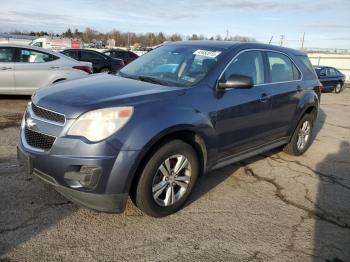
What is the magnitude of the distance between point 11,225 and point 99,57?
525 inches

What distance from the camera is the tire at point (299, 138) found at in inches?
245

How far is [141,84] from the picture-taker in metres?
4.16

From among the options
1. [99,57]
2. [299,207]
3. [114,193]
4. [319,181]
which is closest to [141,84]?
[114,193]

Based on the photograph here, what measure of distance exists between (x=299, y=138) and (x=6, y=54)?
23.2 feet

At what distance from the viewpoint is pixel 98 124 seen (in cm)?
334

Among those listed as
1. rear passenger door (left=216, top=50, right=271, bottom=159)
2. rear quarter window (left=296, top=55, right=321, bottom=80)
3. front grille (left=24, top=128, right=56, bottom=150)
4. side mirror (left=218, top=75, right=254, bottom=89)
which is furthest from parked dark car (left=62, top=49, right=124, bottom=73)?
front grille (left=24, top=128, right=56, bottom=150)

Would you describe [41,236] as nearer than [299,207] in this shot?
Yes

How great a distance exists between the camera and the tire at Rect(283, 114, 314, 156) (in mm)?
6234

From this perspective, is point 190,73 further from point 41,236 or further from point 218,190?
point 41,236

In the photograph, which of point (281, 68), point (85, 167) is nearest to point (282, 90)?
point (281, 68)

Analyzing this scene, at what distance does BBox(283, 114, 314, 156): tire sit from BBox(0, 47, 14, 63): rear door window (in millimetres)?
6836

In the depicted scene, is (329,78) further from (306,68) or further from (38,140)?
(38,140)

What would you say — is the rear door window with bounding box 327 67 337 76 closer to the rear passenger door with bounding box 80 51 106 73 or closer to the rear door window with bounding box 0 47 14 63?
the rear passenger door with bounding box 80 51 106 73

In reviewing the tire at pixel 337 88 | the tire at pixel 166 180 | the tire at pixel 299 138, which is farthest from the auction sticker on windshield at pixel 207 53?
the tire at pixel 337 88
